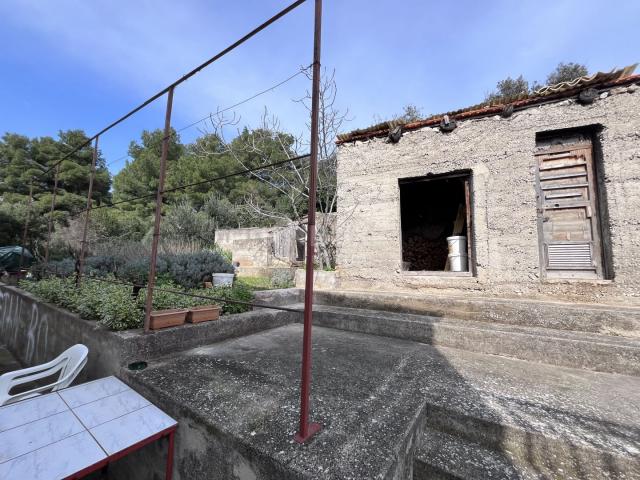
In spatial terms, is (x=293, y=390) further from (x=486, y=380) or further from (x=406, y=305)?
(x=406, y=305)

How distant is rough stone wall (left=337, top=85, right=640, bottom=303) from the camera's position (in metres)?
3.12

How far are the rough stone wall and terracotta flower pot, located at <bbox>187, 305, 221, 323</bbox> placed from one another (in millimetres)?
2340

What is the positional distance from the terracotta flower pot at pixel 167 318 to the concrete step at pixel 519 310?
220cm

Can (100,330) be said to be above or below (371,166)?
below

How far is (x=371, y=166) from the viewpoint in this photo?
15.1ft

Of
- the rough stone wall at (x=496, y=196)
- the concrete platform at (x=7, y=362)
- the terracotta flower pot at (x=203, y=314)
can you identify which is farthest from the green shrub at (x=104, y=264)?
the rough stone wall at (x=496, y=196)

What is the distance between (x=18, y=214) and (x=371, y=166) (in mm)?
15856

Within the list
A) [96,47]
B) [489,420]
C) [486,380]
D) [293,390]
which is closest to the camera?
[489,420]

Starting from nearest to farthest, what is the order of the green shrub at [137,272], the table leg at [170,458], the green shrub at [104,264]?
the table leg at [170,458]
the green shrub at [137,272]
the green shrub at [104,264]

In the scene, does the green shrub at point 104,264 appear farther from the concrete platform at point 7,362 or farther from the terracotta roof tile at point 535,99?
the terracotta roof tile at point 535,99

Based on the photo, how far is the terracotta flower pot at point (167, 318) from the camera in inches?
91.0

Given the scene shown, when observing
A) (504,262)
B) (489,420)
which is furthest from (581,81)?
(489,420)

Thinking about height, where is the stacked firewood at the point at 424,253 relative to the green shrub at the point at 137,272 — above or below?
above

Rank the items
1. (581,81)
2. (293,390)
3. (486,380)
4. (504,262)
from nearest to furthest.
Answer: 1. (293,390)
2. (486,380)
3. (581,81)
4. (504,262)
